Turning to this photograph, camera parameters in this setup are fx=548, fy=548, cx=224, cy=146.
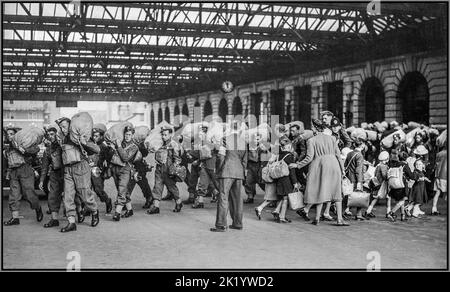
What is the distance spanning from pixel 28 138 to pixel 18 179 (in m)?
0.77

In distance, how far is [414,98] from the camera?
26.9 m

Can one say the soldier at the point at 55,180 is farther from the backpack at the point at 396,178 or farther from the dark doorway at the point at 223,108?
the dark doorway at the point at 223,108

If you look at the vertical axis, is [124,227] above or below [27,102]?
below

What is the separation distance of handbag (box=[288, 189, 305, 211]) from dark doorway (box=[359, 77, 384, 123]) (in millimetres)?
20541

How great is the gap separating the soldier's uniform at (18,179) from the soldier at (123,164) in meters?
1.49

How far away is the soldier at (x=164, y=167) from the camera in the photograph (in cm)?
1134

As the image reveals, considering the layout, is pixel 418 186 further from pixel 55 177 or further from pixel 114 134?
pixel 55 177

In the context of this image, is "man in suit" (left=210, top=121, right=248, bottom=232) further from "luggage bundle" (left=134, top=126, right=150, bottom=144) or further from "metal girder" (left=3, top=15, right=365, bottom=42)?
"metal girder" (left=3, top=15, right=365, bottom=42)

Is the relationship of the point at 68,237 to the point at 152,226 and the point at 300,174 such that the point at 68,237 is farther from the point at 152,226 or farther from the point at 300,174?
the point at 300,174

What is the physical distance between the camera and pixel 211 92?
2031 inches

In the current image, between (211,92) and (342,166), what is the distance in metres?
42.0

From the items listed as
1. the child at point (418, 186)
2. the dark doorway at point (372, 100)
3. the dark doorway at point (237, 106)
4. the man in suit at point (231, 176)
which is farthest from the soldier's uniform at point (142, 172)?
the dark doorway at point (237, 106)

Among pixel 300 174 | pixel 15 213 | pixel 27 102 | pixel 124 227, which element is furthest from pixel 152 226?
pixel 27 102
